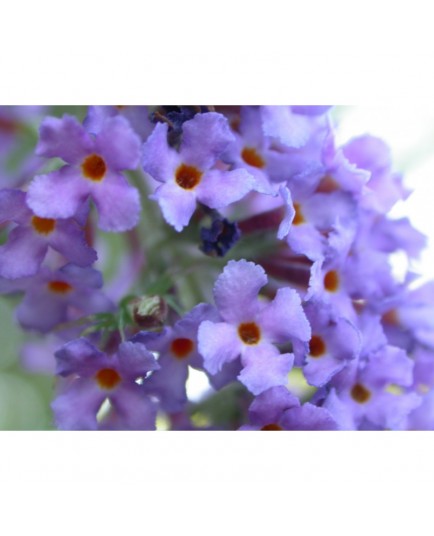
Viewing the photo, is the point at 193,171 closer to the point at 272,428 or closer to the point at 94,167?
the point at 94,167

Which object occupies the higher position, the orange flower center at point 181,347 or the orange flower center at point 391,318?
the orange flower center at point 181,347

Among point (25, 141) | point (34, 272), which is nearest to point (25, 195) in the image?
point (34, 272)

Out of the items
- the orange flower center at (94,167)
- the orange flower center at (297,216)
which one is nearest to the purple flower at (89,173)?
the orange flower center at (94,167)

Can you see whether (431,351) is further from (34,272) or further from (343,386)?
(34,272)

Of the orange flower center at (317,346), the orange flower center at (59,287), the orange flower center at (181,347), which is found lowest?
the orange flower center at (59,287)

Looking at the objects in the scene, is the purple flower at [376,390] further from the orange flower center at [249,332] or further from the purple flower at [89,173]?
the purple flower at [89,173]

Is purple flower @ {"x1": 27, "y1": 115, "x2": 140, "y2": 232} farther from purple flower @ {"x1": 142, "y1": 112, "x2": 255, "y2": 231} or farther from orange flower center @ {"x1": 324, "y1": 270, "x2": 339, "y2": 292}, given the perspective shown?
orange flower center @ {"x1": 324, "y1": 270, "x2": 339, "y2": 292}
